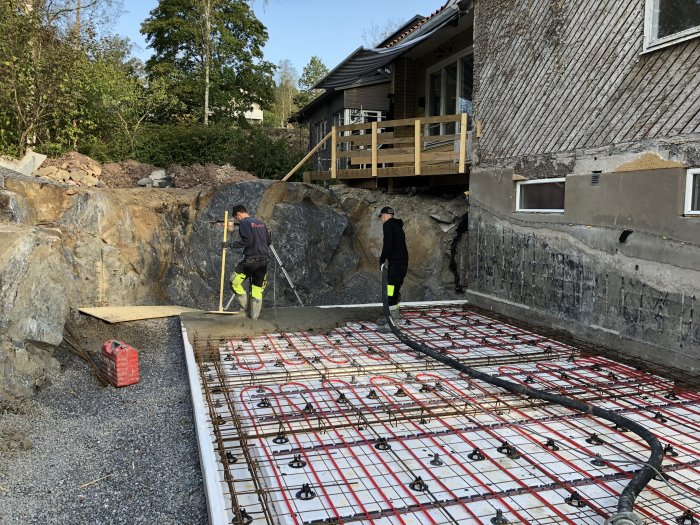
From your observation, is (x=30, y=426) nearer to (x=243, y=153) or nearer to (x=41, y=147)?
(x=41, y=147)

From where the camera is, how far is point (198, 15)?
22547 millimetres

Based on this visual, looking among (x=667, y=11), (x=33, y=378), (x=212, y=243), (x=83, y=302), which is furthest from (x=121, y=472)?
(x=212, y=243)

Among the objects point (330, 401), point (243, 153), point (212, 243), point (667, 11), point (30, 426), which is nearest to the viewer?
point (30, 426)

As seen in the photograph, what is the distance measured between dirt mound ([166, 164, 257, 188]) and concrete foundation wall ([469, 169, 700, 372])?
263 inches

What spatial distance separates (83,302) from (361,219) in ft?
21.3

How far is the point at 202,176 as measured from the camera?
493 inches

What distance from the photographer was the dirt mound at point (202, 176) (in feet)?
40.2

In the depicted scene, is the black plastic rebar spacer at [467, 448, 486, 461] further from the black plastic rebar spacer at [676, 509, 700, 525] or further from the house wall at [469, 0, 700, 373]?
the house wall at [469, 0, 700, 373]

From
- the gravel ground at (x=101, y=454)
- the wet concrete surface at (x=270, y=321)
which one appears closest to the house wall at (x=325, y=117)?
the wet concrete surface at (x=270, y=321)

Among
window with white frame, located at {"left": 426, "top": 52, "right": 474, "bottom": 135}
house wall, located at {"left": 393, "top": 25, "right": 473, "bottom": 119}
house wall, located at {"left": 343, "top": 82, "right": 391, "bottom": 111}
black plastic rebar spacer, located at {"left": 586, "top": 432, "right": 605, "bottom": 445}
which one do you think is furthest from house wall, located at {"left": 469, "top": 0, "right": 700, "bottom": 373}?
house wall, located at {"left": 343, "top": 82, "right": 391, "bottom": 111}

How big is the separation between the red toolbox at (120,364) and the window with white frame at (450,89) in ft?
29.0

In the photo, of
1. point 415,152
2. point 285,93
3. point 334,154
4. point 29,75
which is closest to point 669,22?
point 415,152

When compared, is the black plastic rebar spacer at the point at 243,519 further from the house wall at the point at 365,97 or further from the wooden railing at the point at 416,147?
the house wall at the point at 365,97

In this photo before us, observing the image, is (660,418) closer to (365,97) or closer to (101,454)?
(101,454)
